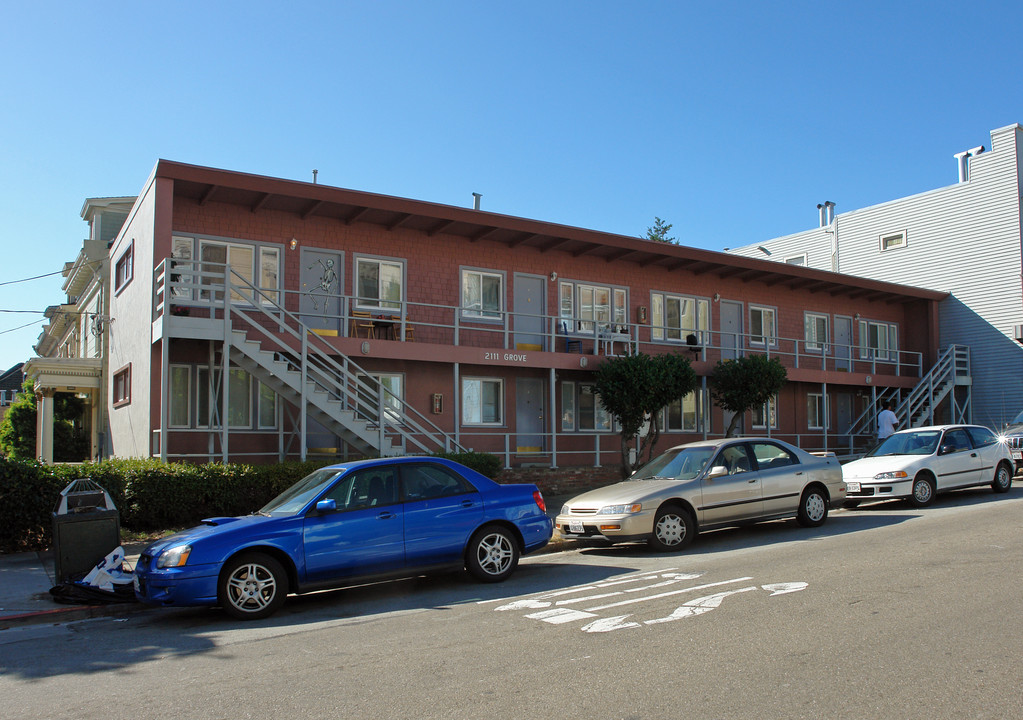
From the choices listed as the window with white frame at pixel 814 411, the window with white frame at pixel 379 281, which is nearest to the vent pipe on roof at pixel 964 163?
the window with white frame at pixel 814 411

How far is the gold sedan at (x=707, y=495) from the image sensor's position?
11.0m

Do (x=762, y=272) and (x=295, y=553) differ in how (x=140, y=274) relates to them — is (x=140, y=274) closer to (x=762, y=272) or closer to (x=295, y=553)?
(x=295, y=553)

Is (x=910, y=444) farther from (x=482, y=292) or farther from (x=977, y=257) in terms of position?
(x=977, y=257)

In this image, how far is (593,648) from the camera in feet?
20.5

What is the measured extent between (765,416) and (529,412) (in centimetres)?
866

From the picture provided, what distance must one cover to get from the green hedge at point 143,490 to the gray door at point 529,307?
7641 millimetres

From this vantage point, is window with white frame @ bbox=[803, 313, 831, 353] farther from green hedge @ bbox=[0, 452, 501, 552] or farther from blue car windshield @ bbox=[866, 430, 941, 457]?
green hedge @ bbox=[0, 452, 501, 552]

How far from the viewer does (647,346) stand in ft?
75.6

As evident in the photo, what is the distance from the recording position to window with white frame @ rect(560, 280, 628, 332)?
870 inches

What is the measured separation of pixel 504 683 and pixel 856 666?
2.32 m

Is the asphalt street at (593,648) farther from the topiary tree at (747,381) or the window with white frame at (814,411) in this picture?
the window with white frame at (814,411)

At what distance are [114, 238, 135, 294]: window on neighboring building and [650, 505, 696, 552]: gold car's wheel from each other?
41.0ft

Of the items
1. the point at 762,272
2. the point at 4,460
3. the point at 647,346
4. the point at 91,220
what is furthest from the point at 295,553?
the point at 91,220

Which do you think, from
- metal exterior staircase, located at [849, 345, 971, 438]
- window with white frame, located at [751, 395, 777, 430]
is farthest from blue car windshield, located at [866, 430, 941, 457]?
metal exterior staircase, located at [849, 345, 971, 438]
